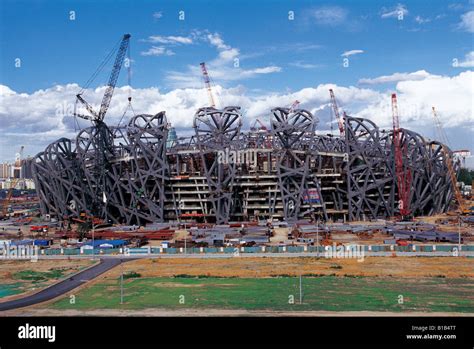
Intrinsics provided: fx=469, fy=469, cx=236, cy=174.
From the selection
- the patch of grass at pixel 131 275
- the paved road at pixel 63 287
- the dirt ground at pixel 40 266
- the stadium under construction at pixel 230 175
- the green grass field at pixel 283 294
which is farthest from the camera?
the stadium under construction at pixel 230 175

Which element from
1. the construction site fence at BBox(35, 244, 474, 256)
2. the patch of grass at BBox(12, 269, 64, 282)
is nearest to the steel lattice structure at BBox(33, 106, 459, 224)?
the construction site fence at BBox(35, 244, 474, 256)

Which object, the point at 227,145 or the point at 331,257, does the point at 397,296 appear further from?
the point at 227,145

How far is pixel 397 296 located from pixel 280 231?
1937 inches

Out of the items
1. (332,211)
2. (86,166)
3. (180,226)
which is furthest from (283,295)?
(86,166)

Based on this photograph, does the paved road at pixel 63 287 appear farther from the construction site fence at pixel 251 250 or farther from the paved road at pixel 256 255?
the construction site fence at pixel 251 250

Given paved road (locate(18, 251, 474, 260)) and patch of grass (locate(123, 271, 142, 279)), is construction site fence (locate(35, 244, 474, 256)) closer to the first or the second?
paved road (locate(18, 251, 474, 260))

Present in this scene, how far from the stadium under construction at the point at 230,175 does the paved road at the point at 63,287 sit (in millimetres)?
46753

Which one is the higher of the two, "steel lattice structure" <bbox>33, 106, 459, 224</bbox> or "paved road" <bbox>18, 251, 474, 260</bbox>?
"steel lattice structure" <bbox>33, 106, 459, 224</bbox>

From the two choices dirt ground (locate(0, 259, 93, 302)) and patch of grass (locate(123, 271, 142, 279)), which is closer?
dirt ground (locate(0, 259, 93, 302))

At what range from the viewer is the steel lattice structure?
10288cm

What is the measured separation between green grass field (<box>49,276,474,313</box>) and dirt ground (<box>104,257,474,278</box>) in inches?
98.9

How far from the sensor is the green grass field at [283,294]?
37.4 meters

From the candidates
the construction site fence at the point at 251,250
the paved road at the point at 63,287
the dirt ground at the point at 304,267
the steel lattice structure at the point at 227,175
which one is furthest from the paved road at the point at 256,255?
the steel lattice structure at the point at 227,175

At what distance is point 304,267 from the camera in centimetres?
5359
